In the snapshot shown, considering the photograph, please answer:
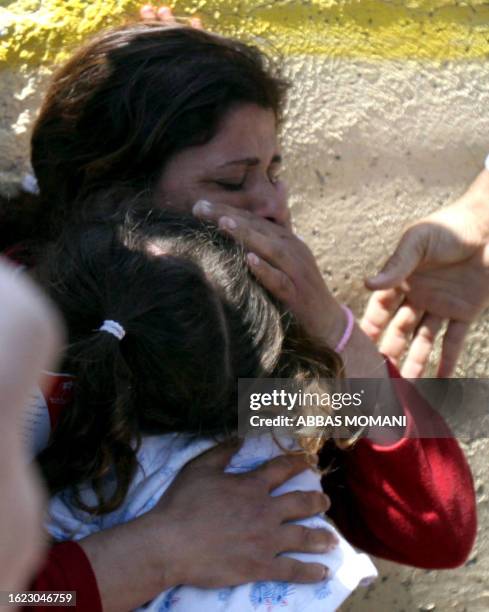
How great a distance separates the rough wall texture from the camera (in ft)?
6.63


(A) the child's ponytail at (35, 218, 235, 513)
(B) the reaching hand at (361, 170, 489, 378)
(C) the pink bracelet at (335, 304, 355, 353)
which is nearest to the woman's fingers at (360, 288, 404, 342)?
(B) the reaching hand at (361, 170, 489, 378)

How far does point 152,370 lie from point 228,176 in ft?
1.57

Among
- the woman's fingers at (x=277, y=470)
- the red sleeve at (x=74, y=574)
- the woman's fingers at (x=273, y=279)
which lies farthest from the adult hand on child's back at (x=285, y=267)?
the red sleeve at (x=74, y=574)

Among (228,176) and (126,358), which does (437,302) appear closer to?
(228,176)

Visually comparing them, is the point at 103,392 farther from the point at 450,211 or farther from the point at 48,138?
the point at 450,211

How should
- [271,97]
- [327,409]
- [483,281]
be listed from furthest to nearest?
[483,281], [271,97], [327,409]

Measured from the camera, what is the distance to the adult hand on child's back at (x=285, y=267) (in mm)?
1501

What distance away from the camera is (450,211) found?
2.03m

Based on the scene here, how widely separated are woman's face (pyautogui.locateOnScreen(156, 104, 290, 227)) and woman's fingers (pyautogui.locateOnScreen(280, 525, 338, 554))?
0.54 meters

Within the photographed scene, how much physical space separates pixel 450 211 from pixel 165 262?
88cm

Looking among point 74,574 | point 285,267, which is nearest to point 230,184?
point 285,267

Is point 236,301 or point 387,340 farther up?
point 236,301

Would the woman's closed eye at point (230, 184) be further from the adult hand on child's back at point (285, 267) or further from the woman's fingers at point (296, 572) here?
the woman's fingers at point (296, 572)

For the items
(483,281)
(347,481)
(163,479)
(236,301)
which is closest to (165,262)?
(236,301)
